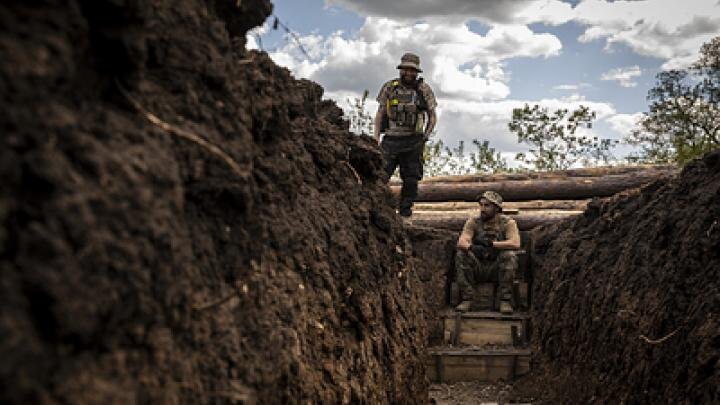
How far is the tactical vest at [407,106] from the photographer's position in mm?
9609

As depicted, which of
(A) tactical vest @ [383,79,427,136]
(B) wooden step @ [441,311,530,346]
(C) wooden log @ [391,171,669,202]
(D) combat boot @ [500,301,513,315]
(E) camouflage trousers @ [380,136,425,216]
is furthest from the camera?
(C) wooden log @ [391,171,669,202]

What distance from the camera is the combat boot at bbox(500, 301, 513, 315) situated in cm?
880

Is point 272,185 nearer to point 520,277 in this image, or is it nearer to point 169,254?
point 169,254

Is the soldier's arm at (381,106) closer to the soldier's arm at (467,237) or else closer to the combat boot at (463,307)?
the soldier's arm at (467,237)

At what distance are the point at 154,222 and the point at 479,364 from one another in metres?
6.83

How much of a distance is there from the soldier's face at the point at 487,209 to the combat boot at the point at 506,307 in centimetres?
123

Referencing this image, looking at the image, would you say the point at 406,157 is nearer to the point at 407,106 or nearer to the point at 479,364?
the point at 407,106

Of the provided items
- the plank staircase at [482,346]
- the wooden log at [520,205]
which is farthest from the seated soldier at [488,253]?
the wooden log at [520,205]

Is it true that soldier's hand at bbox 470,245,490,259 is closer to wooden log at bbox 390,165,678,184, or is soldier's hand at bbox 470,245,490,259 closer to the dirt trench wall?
the dirt trench wall

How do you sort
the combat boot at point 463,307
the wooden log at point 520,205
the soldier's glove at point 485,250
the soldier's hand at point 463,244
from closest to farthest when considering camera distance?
the combat boot at point 463,307 → the soldier's hand at point 463,244 → the soldier's glove at point 485,250 → the wooden log at point 520,205

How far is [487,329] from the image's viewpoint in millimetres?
8625

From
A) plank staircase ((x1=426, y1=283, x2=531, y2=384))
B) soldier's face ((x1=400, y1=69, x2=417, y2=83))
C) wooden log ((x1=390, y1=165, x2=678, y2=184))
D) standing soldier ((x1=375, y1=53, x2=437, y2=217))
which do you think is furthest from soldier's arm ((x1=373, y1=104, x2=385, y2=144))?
wooden log ((x1=390, y1=165, x2=678, y2=184))

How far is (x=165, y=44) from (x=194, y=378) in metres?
1.08

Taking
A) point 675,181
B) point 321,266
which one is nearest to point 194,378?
point 321,266
